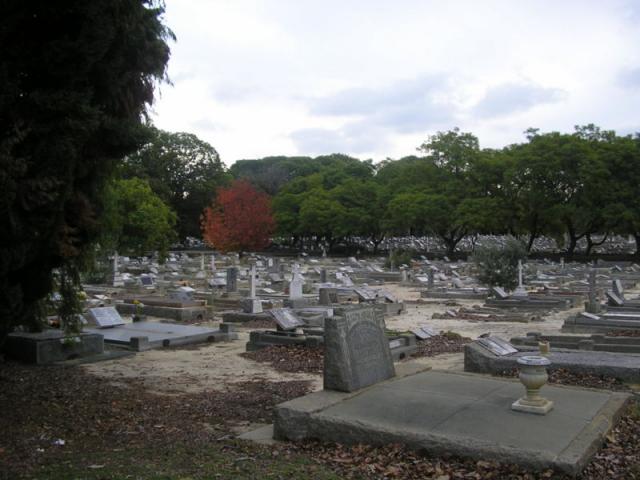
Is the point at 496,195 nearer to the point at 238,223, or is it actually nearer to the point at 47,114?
the point at 238,223

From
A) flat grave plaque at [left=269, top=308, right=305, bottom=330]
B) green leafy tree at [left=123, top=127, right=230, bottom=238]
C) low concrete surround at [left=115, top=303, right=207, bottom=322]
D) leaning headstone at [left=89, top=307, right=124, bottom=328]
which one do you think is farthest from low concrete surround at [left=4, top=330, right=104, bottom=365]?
green leafy tree at [left=123, top=127, right=230, bottom=238]

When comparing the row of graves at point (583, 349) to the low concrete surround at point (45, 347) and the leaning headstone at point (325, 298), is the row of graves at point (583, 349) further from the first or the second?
the leaning headstone at point (325, 298)

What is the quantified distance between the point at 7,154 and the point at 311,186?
65037mm

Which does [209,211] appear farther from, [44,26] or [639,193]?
[44,26]

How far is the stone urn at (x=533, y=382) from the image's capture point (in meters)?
6.15

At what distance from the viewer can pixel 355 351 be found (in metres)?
7.25

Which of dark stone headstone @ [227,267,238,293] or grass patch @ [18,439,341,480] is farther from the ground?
dark stone headstone @ [227,267,238,293]

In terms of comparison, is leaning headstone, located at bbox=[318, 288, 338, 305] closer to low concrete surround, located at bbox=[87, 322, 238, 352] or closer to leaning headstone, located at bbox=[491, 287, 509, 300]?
low concrete surround, located at bbox=[87, 322, 238, 352]

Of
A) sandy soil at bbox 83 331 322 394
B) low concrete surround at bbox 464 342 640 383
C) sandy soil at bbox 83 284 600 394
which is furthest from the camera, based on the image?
sandy soil at bbox 83 284 600 394

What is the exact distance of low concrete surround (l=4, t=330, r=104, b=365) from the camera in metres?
11.0

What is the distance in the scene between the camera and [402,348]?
1233 cm

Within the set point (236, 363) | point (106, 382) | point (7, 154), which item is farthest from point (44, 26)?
point (236, 363)

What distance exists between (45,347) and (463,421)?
26.2 feet

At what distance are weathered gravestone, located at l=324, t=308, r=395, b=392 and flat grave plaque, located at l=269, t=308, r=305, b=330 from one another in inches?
225
